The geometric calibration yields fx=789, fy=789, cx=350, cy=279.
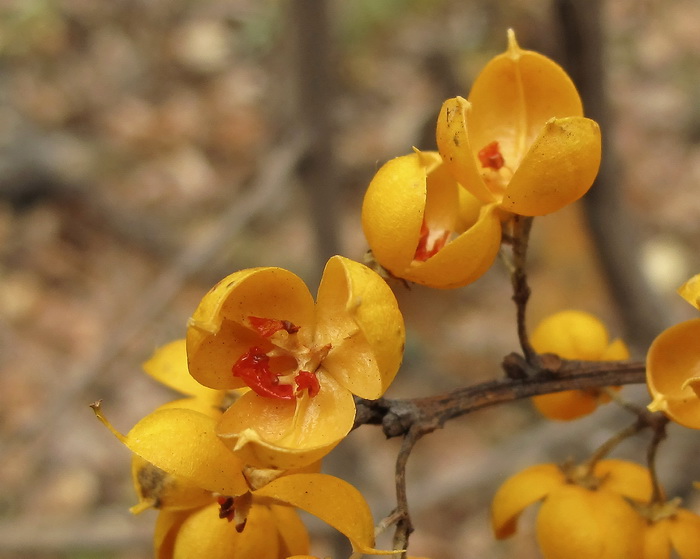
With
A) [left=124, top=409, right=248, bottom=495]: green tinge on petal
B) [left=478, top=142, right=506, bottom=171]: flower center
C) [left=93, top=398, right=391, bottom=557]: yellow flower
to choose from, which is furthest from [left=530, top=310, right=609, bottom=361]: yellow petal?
[left=124, top=409, right=248, bottom=495]: green tinge on petal

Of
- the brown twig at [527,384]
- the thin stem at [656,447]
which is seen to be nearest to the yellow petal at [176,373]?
the brown twig at [527,384]

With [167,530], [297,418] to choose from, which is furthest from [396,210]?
[167,530]

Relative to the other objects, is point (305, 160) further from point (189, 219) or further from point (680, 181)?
point (680, 181)

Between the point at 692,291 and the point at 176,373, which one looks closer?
the point at 692,291

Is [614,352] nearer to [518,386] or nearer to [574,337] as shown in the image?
[574,337]

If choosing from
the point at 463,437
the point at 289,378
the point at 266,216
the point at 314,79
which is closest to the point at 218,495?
the point at 289,378

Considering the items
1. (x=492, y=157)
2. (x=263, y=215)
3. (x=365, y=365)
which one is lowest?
(x=263, y=215)

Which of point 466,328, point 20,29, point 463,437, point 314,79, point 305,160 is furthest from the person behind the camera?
point 20,29

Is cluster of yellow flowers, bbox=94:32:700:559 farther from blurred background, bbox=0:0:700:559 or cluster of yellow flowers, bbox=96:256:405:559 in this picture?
blurred background, bbox=0:0:700:559
